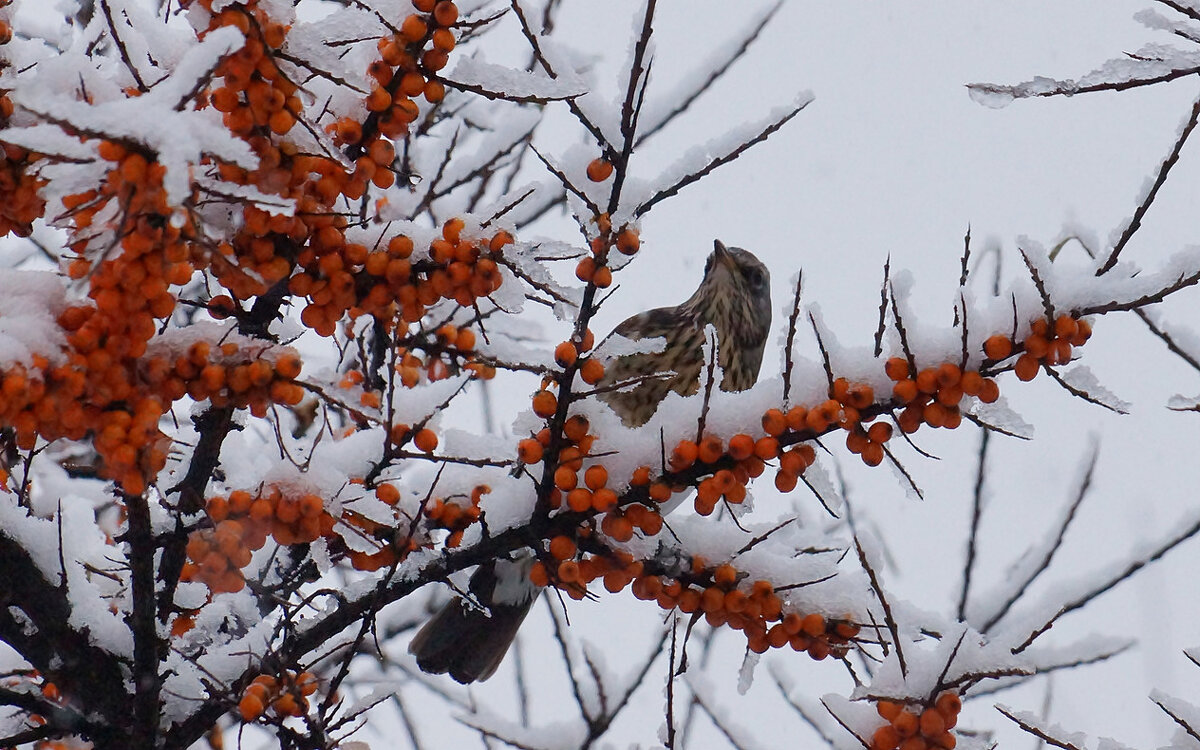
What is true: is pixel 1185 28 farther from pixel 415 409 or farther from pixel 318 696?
pixel 318 696

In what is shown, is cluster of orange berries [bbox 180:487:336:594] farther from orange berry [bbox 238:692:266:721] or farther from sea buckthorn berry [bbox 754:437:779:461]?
sea buckthorn berry [bbox 754:437:779:461]

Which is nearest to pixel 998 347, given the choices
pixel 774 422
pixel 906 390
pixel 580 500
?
pixel 906 390

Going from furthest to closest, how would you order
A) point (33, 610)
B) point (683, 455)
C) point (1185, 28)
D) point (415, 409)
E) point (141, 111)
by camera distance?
point (415, 409) < point (33, 610) < point (683, 455) < point (1185, 28) < point (141, 111)

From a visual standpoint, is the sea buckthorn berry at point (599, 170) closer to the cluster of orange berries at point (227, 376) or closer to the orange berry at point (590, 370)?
the orange berry at point (590, 370)

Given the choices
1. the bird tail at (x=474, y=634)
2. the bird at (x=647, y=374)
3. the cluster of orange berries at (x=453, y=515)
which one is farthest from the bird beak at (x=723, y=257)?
the cluster of orange berries at (x=453, y=515)

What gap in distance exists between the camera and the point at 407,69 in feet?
5.79

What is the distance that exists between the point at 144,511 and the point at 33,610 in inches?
18.8

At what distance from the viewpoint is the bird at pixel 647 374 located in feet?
11.2

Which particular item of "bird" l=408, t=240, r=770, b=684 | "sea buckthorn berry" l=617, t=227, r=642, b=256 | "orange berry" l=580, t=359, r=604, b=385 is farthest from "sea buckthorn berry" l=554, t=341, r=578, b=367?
"bird" l=408, t=240, r=770, b=684

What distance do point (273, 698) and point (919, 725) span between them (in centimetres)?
109

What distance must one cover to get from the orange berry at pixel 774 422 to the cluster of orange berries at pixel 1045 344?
13.2 inches

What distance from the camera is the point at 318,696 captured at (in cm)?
238

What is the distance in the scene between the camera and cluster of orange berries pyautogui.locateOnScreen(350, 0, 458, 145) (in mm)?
1714

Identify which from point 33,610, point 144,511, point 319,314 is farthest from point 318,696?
point 319,314
